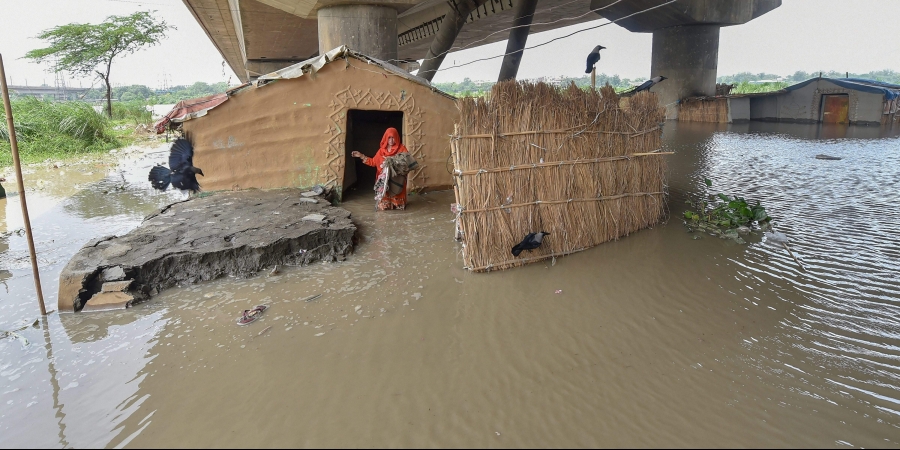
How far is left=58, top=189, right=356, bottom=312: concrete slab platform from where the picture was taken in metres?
3.87

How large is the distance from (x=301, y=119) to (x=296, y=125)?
0.11m

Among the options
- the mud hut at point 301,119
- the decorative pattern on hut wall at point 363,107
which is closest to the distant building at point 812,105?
the mud hut at point 301,119

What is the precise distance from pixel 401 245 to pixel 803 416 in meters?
3.64

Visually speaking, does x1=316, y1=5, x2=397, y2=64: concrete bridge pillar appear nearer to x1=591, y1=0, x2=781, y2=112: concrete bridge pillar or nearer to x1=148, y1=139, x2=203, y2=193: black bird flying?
x1=148, y1=139, x2=203, y2=193: black bird flying

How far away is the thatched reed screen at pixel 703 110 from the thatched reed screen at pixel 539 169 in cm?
1518

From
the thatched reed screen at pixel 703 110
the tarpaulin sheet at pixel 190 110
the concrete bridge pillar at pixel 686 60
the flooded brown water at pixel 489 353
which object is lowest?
the flooded brown water at pixel 489 353

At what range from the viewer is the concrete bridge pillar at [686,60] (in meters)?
18.0

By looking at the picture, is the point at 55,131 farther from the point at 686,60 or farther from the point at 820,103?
the point at 820,103

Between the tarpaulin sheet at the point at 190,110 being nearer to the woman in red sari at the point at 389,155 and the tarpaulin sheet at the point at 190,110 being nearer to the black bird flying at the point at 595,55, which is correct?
the woman in red sari at the point at 389,155

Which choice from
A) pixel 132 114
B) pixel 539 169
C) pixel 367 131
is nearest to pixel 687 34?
pixel 367 131

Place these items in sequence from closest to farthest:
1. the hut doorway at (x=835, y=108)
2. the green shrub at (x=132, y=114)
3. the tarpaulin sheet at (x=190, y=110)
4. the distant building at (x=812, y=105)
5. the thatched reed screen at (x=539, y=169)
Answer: the thatched reed screen at (x=539, y=169) < the tarpaulin sheet at (x=190, y=110) < the distant building at (x=812, y=105) < the hut doorway at (x=835, y=108) < the green shrub at (x=132, y=114)

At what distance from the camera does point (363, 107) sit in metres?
7.07

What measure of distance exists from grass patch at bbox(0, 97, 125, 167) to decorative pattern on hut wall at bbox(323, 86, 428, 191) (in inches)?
352

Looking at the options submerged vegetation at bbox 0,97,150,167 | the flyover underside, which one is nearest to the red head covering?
the flyover underside
